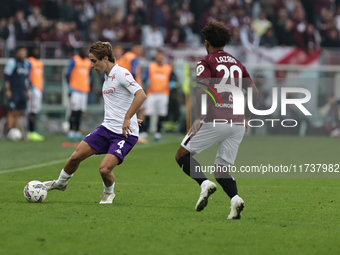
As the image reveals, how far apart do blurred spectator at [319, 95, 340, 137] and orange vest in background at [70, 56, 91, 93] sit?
768cm

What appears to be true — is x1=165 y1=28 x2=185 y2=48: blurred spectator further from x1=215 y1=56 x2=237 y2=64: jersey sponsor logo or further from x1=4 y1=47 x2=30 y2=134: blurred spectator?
x1=215 y1=56 x2=237 y2=64: jersey sponsor logo

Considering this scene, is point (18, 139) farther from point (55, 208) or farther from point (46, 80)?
point (55, 208)

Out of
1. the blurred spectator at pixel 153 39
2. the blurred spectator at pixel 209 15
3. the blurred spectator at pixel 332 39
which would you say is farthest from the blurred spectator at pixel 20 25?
the blurred spectator at pixel 332 39

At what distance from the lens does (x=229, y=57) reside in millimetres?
5070

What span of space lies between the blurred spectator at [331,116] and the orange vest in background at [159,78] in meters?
5.42

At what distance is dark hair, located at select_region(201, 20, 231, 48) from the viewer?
5.07 m

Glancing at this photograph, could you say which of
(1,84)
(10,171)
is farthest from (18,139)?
(10,171)

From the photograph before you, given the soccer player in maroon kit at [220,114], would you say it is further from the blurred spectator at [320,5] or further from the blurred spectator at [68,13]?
the blurred spectator at [320,5]

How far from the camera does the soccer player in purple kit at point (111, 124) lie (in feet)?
19.1

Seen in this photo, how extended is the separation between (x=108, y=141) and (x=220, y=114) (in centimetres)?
149

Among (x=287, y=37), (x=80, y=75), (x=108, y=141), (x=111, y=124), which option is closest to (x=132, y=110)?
(x=111, y=124)

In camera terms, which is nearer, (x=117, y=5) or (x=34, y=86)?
(x=34, y=86)

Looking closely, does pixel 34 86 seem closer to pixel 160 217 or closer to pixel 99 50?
pixel 99 50

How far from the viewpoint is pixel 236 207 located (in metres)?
4.99
